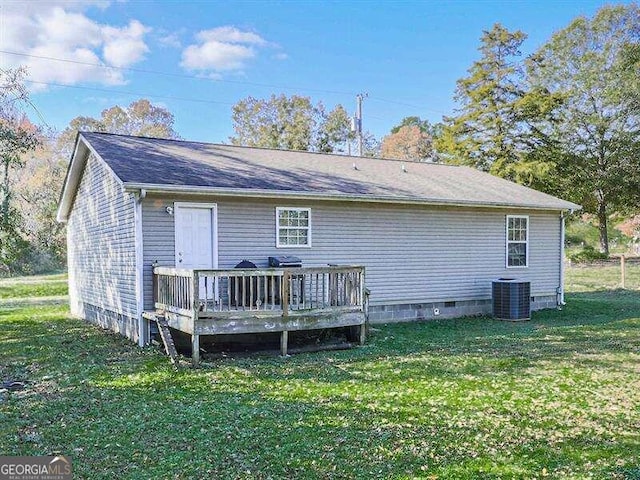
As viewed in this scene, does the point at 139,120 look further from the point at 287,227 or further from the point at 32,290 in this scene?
the point at 287,227

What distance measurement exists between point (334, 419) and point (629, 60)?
3299cm

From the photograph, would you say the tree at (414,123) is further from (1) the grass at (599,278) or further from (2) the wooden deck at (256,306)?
(2) the wooden deck at (256,306)

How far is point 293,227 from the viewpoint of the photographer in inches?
451

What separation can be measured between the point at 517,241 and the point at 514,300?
2046mm

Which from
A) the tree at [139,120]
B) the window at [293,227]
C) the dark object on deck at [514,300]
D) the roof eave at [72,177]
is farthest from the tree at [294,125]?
the window at [293,227]

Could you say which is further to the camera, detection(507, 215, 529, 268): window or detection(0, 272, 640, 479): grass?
detection(507, 215, 529, 268): window

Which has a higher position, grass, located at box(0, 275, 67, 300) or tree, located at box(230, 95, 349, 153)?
tree, located at box(230, 95, 349, 153)

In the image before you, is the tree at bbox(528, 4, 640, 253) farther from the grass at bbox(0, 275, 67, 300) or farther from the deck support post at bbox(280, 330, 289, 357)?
the grass at bbox(0, 275, 67, 300)

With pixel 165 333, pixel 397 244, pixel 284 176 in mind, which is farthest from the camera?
pixel 397 244

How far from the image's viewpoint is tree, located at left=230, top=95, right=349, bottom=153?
37156 mm

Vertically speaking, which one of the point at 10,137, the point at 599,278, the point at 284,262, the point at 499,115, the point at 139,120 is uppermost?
the point at 139,120

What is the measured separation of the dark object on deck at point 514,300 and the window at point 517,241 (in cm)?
129

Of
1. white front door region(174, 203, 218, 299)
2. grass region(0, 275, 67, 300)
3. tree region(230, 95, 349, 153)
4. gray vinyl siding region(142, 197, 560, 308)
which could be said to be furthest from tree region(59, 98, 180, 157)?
white front door region(174, 203, 218, 299)

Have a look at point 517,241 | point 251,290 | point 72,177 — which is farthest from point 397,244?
point 72,177
